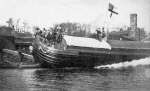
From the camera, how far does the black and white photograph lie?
3059mm

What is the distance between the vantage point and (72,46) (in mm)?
4141

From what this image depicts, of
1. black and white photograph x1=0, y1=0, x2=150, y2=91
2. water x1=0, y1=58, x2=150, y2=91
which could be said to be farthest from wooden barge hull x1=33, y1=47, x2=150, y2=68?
water x1=0, y1=58, x2=150, y2=91

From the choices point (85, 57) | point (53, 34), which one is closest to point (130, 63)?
point (85, 57)

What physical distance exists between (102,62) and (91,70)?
1.39 feet

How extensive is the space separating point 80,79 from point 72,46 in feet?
2.99

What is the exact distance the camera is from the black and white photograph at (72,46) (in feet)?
10.0

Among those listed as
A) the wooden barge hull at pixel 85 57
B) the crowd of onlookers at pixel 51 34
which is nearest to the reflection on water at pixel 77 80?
the wooden barge hull at pixel 85 57

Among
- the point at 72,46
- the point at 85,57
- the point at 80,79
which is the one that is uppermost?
the point at 72,46

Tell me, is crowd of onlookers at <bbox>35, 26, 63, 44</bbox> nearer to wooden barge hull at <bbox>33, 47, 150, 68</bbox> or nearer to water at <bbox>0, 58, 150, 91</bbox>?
wooden barge hull at <bbox>33, 47, 150, 68</bbox>

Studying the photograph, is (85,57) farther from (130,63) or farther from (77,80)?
(77,80)

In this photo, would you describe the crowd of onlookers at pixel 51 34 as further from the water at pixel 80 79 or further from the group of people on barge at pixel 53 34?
Answer: the water at pixel 80 79

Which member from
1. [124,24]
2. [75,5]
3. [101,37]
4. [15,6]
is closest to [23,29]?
[15,6]

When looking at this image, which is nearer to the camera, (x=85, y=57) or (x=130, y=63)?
(x=130, y=63)

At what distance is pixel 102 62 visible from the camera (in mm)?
4422
